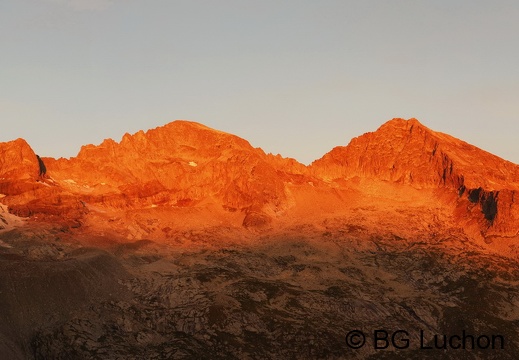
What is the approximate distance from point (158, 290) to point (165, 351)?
109ft

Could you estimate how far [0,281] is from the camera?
16450 centimetres

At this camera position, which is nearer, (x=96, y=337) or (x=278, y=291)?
(x=96, y=337)

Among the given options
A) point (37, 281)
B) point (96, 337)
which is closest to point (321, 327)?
point (96, 337)

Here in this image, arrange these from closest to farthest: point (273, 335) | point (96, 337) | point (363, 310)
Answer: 1. point (96, 337)
2. point (273, 335)
3. point (363, 310)

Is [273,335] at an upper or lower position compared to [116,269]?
lower

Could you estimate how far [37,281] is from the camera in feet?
554

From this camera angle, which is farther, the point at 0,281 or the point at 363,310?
the point at 363,310

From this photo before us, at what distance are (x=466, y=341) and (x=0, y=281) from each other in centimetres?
12273

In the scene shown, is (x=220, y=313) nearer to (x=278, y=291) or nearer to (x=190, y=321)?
(x=190, y=321)

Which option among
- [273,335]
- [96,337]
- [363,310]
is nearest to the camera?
[96,337]

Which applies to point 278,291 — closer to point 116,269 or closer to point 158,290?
point 158,290

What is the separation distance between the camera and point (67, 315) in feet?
536

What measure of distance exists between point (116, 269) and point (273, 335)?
53449 millimetres

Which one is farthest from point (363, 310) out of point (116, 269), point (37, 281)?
point (37, 281)
